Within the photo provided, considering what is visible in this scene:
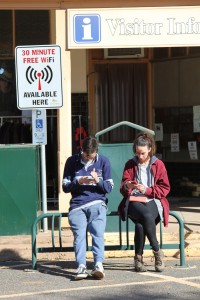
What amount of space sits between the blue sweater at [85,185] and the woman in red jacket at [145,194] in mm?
260

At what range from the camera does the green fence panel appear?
39.7 ft

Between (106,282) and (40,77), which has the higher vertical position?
(40,77)

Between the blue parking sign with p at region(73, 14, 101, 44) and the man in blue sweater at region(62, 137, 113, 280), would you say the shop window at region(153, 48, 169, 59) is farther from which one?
the man in blue sweater at region(62, 137, 113, 280)

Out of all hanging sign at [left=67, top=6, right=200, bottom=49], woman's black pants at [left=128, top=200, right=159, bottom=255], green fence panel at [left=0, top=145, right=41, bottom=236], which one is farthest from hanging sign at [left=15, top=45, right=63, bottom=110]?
woman's black pants at [left=128, top=200, right=159, bottom=255]

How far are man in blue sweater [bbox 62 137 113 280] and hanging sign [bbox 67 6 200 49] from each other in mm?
3358

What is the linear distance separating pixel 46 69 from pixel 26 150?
1.29 m

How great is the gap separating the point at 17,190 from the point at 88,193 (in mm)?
2512

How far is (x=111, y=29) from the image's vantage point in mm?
12797

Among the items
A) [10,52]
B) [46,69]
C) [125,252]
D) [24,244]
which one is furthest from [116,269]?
[10,52]

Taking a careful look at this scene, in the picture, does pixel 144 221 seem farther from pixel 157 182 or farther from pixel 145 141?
pixel 145 141

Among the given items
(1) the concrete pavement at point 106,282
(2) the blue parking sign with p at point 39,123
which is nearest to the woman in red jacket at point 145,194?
(1) the concrete pavement at point 106,282

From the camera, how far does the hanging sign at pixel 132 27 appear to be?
503 inches

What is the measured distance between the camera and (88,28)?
1277cm

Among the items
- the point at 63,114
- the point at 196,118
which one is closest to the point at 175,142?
the point at 196,118
